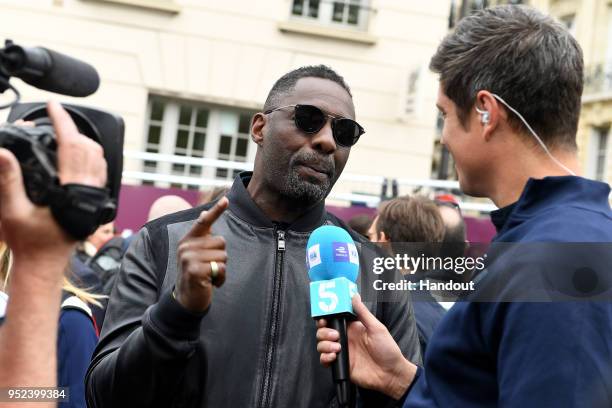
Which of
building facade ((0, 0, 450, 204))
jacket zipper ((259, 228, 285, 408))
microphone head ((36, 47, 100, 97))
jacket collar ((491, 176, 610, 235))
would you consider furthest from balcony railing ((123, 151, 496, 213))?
microphone head ((36, 47, 100, 97))

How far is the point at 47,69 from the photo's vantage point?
2.00 metres

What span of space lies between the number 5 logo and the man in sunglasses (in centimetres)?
28

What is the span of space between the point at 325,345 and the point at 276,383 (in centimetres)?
38

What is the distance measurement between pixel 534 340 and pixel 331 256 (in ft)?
3.26

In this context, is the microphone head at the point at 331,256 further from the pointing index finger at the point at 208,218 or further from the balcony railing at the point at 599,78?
the balcony railing at the point at 599,78

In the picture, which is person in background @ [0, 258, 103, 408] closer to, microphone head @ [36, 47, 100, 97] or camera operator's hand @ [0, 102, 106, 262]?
microphone head @ [36, 47, 100, 97]

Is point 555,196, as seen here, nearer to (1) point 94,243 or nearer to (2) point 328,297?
(2) point 328,297

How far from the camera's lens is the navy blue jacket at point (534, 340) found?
6.91ft

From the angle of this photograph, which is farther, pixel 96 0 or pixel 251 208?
pixel 96 0

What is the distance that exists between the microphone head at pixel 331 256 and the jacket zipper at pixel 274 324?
0.66ft

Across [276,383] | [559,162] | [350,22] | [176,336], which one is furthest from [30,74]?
[350,22]

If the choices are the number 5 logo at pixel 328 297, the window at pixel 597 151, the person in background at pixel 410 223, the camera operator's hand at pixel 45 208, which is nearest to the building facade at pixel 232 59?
the person in background at pixel 410 223

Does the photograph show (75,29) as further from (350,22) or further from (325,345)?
(325,345)

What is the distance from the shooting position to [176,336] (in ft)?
9.30
